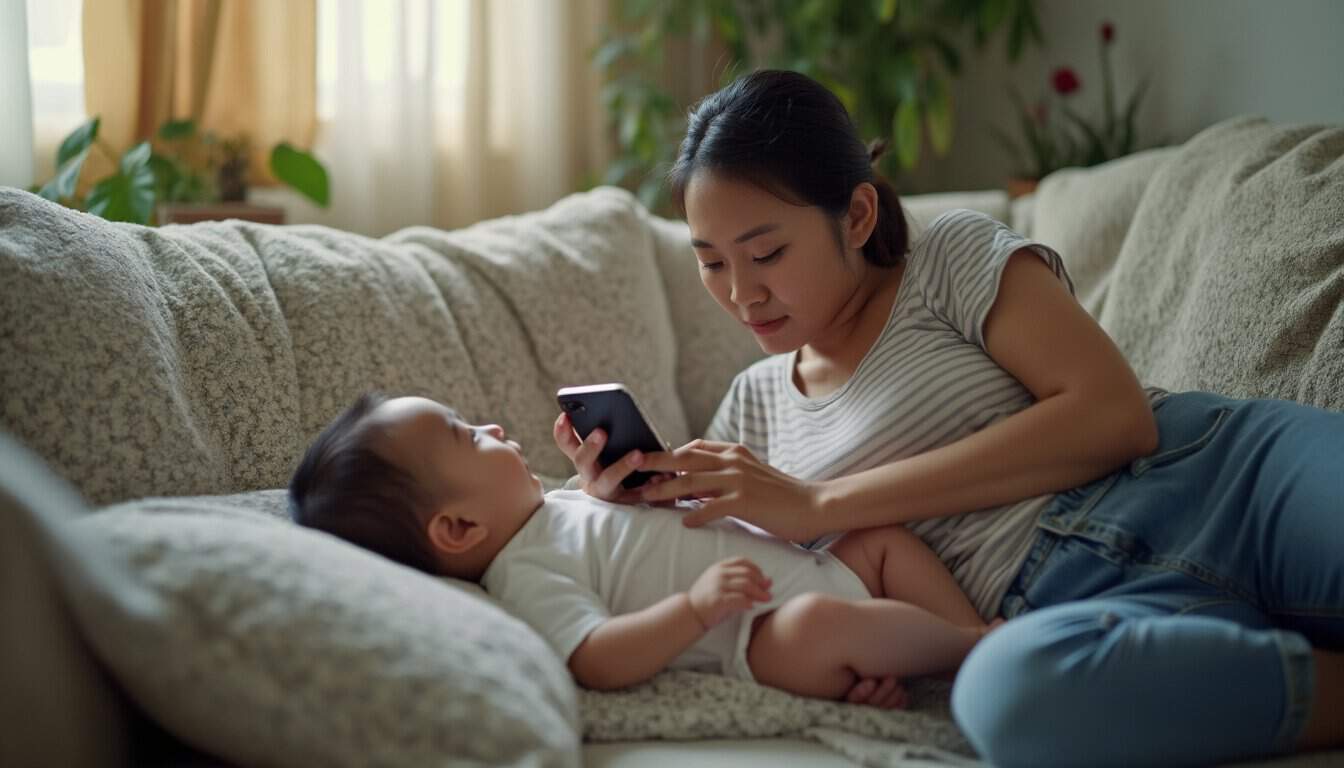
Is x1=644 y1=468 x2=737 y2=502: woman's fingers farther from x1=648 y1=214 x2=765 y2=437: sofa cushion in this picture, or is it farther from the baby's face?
x1=648 y1=214 x2=765 y2=437: sofa cushion

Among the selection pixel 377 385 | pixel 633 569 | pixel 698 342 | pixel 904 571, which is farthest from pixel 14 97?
pixel 904 571

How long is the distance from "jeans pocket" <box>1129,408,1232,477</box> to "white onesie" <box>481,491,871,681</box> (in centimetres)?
34

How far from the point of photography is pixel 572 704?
1055 mm

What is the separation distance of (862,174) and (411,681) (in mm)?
900

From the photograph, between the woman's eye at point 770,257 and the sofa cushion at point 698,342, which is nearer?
the woman's eye at point 770,257

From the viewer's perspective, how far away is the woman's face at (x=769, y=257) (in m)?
1.42

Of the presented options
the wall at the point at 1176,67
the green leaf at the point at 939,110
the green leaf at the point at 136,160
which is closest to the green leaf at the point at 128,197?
the green leaf at the point at 136,160

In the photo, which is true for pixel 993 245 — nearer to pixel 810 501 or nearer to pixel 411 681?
pixel 810 501

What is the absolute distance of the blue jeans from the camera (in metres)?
0.99

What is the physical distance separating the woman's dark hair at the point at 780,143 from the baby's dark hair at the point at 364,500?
1.77 ft

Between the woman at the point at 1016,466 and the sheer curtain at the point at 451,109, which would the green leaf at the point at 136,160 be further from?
the woman at the point at 1016,466

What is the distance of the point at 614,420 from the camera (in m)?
1.36

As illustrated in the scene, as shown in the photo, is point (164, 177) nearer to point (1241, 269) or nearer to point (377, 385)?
point (377, 385)

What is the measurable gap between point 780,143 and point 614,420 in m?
0.40
